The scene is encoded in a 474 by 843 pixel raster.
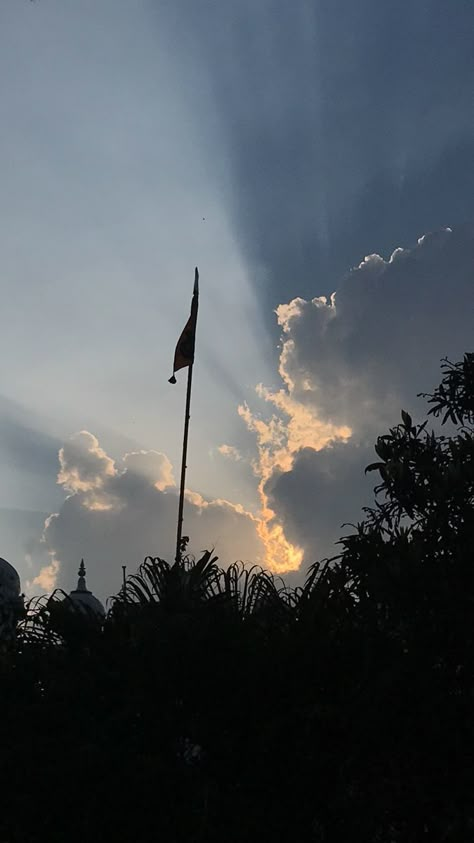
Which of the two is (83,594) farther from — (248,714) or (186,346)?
(248,714)

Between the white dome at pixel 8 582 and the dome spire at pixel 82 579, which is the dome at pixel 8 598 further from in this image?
the dome spire at pixel 82 579

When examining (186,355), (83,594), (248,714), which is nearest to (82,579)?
(83,594)

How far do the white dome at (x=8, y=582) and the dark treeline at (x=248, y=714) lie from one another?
20.4 feet

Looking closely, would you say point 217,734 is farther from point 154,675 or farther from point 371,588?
point 371,588

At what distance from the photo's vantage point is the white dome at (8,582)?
65.4 ft

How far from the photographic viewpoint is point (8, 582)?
20.2 meters

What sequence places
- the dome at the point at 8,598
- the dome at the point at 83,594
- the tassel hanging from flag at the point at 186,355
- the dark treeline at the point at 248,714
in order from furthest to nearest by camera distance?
the dome at the point at 83,594, the tassel hanging from flag at the point at 186,355, the dome at the point at 8,598, the dark treeline at the point at 248,714

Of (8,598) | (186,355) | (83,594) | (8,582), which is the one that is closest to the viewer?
(8,598)

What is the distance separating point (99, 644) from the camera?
1323 cm

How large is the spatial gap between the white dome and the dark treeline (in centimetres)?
621

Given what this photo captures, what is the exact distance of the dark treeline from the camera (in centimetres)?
1148

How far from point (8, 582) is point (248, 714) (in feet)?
31.9

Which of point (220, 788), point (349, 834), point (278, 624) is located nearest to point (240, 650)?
point (278, 624)

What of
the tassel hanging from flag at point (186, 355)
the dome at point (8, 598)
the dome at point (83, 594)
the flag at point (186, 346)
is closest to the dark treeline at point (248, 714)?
the dome at point (8, 598)
